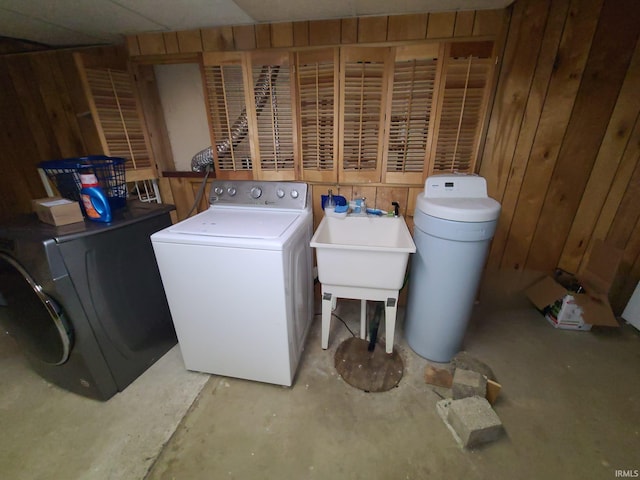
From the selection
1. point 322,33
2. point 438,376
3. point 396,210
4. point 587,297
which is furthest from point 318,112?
point 587,297

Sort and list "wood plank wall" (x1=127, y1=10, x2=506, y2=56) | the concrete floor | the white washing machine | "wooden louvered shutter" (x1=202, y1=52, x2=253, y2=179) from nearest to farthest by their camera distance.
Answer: the concrete floor, the white washing machine, "wood plank wall" (x1=127, y1=10, x2=506, y2=56), "wooden louvered shutter" (x1=202, y1=52, x2=253, y2=179)

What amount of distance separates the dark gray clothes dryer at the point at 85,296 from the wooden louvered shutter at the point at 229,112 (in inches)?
23.1

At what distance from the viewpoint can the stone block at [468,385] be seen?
1319 mm

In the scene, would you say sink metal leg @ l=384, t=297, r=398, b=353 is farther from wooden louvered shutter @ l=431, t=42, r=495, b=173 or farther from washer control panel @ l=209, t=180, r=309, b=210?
wooden louvered shutter @ l=431, t=42, r=495, b=173

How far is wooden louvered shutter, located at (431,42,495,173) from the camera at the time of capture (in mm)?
1487

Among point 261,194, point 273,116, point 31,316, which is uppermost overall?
point 273,116

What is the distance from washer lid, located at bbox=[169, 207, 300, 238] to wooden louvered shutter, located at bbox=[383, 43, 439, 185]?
778mm

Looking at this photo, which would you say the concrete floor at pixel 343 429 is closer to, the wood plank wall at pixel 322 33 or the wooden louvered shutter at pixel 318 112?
the wooden louvered shutter at pixel 318 112

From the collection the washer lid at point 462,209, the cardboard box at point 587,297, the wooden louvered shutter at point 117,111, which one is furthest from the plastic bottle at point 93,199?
the cardboard box at point 587,297

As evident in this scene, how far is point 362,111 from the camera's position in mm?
1649

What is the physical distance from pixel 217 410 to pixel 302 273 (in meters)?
0.84

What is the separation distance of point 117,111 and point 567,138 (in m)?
3.00

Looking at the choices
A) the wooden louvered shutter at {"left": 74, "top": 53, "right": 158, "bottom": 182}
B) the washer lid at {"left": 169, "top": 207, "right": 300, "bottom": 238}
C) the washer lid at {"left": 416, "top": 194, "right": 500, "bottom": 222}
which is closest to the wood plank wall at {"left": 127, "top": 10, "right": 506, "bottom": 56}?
the wooden louvered shutter at {"left": 74, "top": 53, "right": 158, "bottom": 182}

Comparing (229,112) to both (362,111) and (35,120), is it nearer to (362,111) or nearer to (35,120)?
(362,111)
